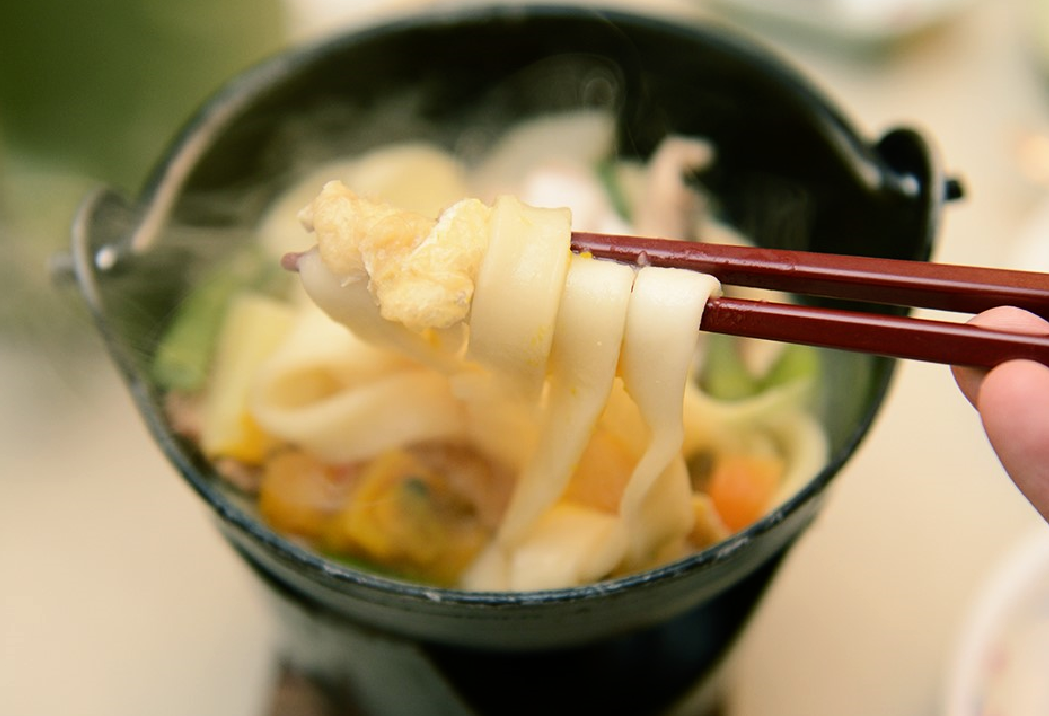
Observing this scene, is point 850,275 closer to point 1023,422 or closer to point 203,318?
point 1023,422

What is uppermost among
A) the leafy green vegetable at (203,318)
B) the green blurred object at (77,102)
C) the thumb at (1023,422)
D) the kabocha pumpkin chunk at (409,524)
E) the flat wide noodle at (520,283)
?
the green blurred object at (77,102)

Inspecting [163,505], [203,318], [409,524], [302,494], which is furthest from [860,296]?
[163,505]

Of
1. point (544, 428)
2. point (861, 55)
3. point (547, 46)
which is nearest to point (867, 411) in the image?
point (544, 428)

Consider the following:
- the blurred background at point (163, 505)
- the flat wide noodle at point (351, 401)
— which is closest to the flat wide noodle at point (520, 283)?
the flat wide noodle at point (351, 401)

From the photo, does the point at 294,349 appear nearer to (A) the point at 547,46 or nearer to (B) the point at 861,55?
(A) the point at 547,46

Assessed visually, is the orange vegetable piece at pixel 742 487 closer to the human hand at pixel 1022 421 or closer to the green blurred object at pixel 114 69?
the human hand at pixel 1022 421

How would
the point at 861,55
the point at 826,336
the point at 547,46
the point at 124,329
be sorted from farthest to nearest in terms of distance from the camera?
the point at 861,55, the point at 547,46, the point at 124,329, the point at 826,336

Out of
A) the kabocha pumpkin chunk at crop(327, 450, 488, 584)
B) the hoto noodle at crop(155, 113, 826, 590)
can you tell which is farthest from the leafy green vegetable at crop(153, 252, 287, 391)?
the kabocha pumpkin chunk at crop(327, 450, 488, 584)
